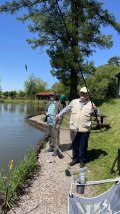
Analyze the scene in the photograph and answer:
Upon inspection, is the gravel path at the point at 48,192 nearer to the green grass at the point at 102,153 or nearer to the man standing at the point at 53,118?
the green grass at the point at 102,153

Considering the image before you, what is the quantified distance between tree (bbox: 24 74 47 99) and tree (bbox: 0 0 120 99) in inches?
3565

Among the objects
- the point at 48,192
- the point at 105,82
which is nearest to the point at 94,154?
the point at 48,192

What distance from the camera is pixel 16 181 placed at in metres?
7.77

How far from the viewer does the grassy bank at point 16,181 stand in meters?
6.98

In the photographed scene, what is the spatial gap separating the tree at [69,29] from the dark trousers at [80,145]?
17.2 metres

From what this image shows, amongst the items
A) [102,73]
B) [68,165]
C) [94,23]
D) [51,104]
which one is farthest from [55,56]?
[102,73]

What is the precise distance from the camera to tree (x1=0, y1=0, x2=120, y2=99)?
27.6 meters

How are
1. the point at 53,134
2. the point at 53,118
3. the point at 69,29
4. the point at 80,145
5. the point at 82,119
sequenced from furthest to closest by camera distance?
the point at 69,29 < the point at 53,134 < the point at 53,118 < the point at 80,145 < the point at 82,119

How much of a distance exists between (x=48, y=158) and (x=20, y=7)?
18863 millimetres

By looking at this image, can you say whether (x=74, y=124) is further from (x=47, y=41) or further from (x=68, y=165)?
(x=47, y=41)

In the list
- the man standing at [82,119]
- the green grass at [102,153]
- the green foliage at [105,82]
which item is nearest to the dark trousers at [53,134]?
the green grass at [102,153]

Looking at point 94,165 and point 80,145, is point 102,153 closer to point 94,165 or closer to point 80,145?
point 94,165

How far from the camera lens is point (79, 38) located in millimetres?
29000

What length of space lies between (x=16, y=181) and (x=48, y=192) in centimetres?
69
